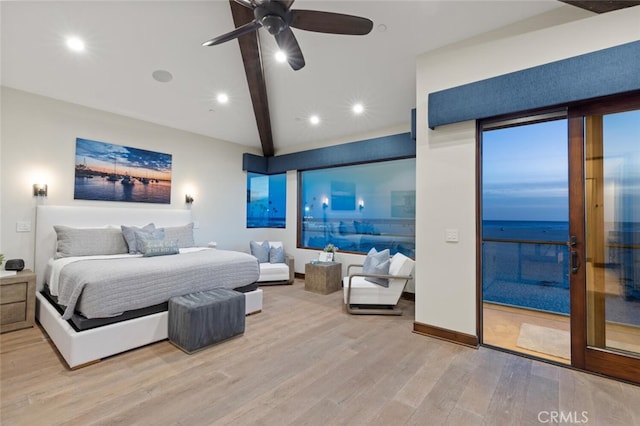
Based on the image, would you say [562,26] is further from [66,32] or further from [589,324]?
[66,32]

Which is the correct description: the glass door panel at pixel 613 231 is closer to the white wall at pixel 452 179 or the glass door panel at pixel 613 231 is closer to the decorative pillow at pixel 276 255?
the white wall at pixel 452 179

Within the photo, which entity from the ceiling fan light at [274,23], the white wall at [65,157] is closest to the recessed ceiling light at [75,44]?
the white wall at [65,157]

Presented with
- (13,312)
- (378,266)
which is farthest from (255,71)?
(13,312)

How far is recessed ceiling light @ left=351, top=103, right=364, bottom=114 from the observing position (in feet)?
15.2

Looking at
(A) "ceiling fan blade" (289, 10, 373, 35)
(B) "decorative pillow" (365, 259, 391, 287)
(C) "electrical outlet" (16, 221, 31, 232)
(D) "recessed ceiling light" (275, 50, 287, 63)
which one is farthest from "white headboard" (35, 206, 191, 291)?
(A) "ceiling fan blade" (289, 10, 373, 35)

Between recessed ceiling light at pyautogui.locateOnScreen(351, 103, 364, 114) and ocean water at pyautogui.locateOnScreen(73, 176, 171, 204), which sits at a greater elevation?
recessed ceiling light at pyautogui.locateOnScreen(351, 103, 364, 114)

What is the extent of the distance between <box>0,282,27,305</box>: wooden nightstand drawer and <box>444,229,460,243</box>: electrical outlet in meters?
4.98

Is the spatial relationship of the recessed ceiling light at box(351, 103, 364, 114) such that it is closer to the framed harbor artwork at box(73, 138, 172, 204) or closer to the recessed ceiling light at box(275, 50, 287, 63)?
the recessed ceiling light at box(275, 50, 287, 63)

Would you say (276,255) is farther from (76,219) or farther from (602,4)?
(602,4)

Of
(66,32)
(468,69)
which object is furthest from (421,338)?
(66,32)

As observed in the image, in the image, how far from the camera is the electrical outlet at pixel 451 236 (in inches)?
123

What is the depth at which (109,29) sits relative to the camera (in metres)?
3.27

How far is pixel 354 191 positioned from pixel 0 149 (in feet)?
17.7

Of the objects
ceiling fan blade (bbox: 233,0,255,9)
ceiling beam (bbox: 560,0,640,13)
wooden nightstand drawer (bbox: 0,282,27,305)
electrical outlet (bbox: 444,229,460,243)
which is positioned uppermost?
ceiling beam (bbox: 560,0,640,13)
